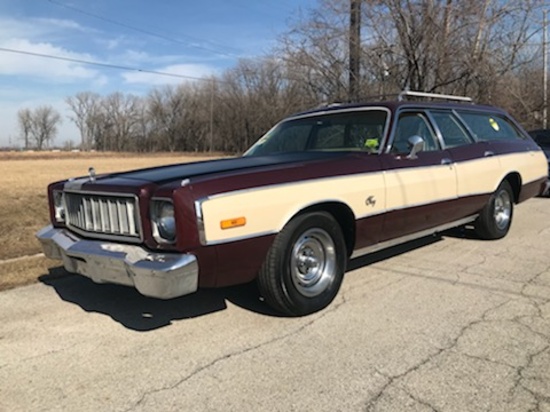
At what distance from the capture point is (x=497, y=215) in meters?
6.77

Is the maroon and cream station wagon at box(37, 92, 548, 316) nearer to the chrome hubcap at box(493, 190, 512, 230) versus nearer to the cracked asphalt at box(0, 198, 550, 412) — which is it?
the cracked asphalt at box(0, 198, 550, 412)

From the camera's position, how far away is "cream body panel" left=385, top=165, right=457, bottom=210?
15.6 feet

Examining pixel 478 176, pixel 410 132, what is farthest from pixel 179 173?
pixel 478 176

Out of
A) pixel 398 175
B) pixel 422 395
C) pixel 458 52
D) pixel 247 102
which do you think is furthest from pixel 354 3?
pixel 247 102

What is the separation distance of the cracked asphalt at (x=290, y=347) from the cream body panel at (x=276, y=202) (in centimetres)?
80

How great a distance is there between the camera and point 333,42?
17656mm

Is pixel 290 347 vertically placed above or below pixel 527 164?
below

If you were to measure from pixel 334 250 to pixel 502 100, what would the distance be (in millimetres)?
16802

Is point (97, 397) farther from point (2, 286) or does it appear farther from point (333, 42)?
point (333, 42)

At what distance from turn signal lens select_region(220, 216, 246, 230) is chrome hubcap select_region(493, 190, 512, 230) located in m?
4.38

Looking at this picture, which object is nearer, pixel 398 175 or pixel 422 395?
pixel 422 395

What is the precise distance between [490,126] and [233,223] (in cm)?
472

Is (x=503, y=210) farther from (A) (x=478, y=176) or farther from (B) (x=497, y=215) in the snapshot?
(A) (x=478, y=176)

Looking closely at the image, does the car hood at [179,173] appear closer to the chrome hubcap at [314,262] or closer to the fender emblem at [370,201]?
the fender emblem at [370,201]
